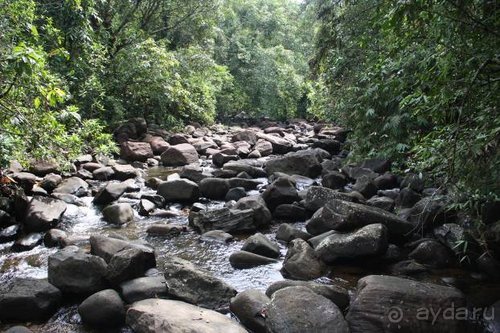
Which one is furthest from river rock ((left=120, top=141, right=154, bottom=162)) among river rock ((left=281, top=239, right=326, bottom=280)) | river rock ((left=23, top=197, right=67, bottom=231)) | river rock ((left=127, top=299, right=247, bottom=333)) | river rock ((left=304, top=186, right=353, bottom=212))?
river rock ((left=127, top=299, right=247, bottom=333))

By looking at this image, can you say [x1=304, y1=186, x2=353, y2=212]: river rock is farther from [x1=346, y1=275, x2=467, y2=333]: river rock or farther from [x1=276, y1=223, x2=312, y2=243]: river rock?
[x1=346, y1=275, x2=467, y2=333]: river rock

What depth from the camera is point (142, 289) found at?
4379 millimetres

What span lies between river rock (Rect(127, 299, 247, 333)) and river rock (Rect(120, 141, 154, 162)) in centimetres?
912

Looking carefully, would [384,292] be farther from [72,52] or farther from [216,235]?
[72,52]

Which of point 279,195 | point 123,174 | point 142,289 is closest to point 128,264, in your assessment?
point 142,289

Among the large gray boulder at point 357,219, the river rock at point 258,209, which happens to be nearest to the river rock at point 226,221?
the river rock at point 258,209

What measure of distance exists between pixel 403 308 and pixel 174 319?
6.58 feet

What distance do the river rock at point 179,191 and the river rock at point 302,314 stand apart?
490cm

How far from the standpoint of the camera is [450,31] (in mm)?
3225

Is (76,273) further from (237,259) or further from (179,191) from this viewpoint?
(179,191)

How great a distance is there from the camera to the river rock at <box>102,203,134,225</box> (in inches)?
282

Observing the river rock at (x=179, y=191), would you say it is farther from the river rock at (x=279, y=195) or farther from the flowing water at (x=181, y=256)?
the river rock at (x=279, y=195)

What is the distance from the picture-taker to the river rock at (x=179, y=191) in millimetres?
8453

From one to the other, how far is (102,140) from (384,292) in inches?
244
